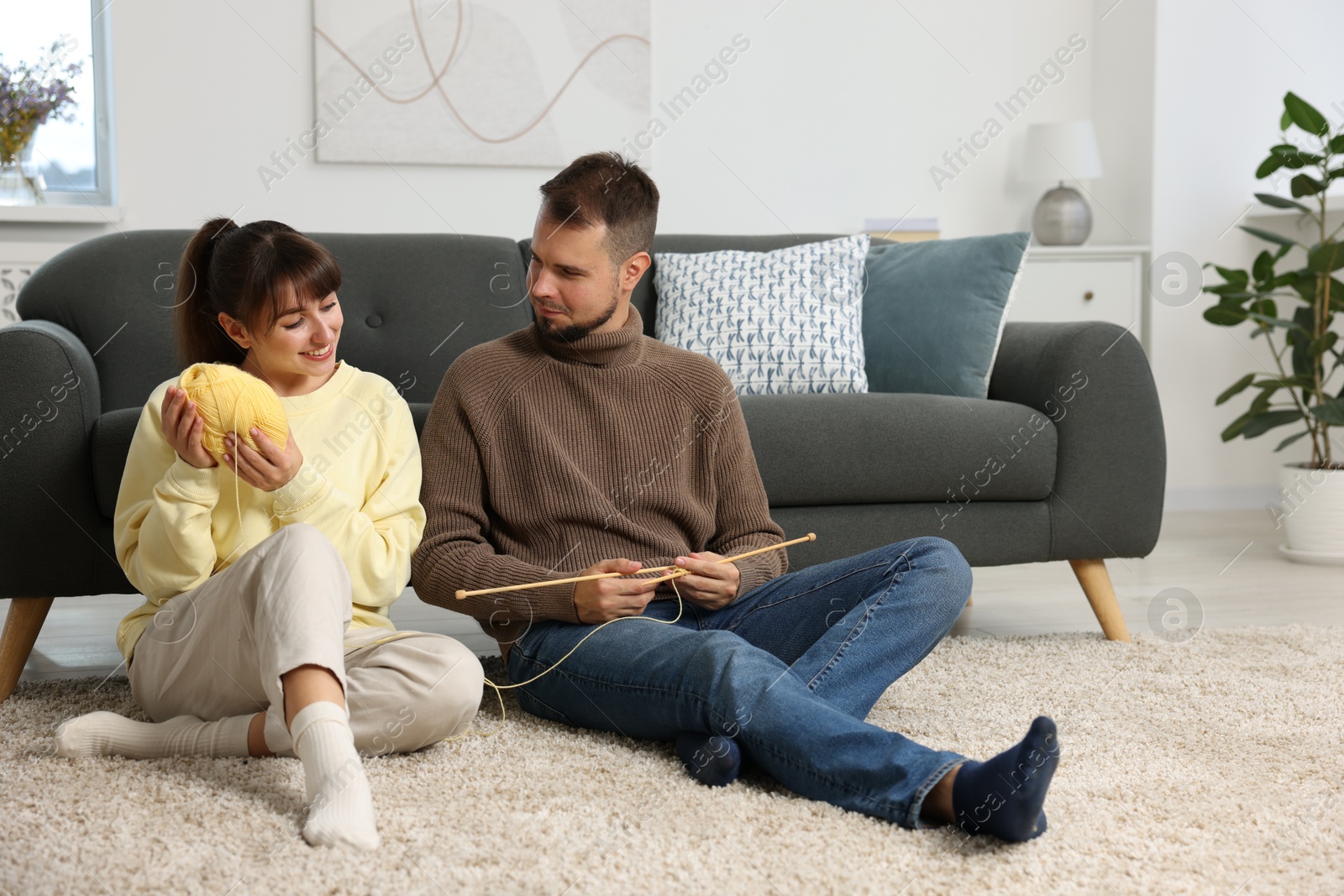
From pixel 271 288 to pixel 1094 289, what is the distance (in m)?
2.95

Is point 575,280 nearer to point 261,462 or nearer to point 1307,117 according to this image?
point 261,462

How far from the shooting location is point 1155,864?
106 centimetres

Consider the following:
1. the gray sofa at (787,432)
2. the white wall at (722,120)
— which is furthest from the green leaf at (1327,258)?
the gray sofa at (787,432)

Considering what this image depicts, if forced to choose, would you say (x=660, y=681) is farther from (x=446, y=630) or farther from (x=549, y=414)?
(x=446, y=630)

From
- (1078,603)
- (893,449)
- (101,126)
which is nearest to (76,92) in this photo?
(101,126)

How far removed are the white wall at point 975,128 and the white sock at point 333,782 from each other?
2.53 metres

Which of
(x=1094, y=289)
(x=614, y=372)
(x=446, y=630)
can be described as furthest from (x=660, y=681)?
(x=1094, y=289)

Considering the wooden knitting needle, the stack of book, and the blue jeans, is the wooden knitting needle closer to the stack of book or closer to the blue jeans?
the blue jeans

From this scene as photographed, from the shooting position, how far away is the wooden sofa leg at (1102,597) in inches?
80.2

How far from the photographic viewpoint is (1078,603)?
8.06 ft

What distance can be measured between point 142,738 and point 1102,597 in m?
1.56

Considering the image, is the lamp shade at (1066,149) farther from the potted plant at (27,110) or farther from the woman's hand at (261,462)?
the woman's hand at (261,462)

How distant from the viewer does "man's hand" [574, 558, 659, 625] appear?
1.37 m

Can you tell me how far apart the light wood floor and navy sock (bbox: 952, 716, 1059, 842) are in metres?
1.08
